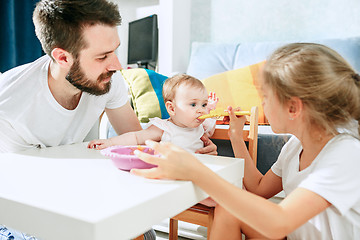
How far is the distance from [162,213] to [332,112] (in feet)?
1.61

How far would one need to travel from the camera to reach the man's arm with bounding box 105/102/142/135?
4.89 ft

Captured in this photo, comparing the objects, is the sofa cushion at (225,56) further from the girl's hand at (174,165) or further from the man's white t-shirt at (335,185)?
the girl's hand at (174,165)

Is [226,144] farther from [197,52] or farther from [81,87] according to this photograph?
[197,52]

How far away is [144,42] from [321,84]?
248 cm

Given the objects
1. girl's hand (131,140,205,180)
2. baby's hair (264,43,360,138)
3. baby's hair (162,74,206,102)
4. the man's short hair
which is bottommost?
girl's hand (131,140,205,180)

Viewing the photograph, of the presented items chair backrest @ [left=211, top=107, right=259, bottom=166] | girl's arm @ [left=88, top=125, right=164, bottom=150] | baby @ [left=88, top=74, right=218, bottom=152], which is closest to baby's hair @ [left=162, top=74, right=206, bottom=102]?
baby @ [left=88, top=74, right=218, bottom=152]

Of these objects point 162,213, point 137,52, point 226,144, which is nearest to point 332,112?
point 162,213

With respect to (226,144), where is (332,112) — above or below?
above

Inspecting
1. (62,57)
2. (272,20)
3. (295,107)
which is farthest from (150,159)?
(272,20)

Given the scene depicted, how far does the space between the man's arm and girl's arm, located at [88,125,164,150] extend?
101mm

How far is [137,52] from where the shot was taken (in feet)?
10.5

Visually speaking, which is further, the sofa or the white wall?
the white wall

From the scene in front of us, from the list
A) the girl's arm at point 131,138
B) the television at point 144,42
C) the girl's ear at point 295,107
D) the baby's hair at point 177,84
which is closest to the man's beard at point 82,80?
the girl's arm at point 131,138

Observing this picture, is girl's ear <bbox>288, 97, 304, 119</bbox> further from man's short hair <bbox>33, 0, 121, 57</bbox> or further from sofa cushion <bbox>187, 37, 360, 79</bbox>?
sofa cushion <bbox>187, 37, 360, 79</bbox>
